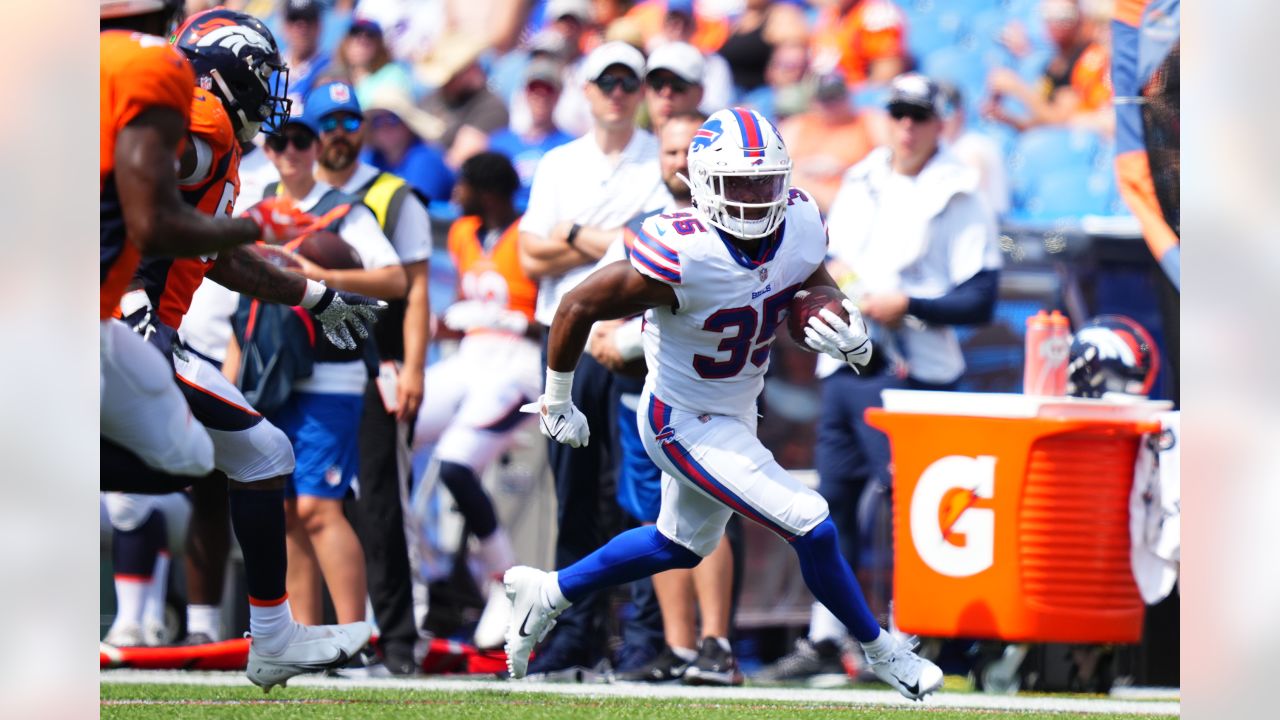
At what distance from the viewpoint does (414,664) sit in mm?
6449

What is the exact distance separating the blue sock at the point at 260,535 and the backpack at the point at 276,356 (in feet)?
3.72

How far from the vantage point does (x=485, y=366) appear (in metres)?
6.95

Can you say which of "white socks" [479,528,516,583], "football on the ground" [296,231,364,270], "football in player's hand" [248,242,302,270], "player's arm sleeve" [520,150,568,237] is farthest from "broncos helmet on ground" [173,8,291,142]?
"white socks" [479,528,516,583]

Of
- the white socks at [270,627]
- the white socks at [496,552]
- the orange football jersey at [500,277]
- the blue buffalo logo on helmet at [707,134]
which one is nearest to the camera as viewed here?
the blue buffalo logo on helmet at [707,134]

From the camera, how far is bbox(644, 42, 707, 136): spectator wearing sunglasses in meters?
6.45

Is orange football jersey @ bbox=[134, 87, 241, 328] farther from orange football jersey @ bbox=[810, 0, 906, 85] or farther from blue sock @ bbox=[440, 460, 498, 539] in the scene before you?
orange football jersey @ bbox=[810, 0, 906, 85]

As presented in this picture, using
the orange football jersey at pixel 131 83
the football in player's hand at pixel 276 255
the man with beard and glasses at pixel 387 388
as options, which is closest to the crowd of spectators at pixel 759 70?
the man with beard and glasses at pixel 387 388

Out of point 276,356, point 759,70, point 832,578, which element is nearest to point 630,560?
point 832,578

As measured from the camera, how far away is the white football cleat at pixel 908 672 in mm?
4918

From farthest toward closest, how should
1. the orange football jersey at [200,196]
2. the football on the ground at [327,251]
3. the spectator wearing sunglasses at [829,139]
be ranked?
the spectator wearing sunglasses at [829,139] < the football on the ground at [327,251] < the orange football jersey at [200,196]

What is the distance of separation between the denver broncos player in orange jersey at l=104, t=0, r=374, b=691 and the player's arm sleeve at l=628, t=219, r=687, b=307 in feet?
2.66

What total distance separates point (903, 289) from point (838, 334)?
199cm

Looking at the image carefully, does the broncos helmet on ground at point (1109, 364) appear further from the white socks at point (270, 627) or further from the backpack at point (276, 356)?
the white socks at point (270, 627)
